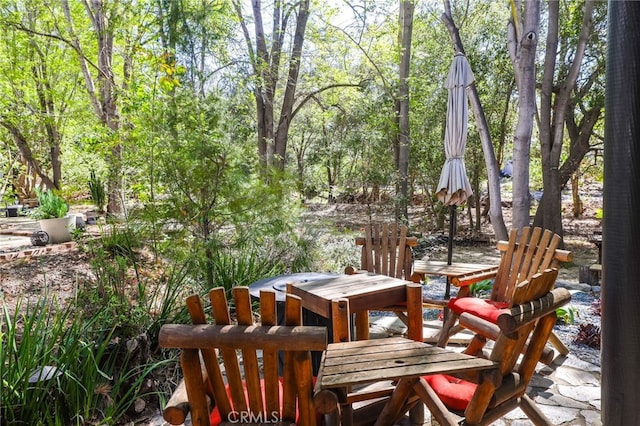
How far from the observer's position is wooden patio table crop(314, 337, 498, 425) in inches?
59.5

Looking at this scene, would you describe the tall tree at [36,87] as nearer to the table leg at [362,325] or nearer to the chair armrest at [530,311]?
the table leg at [362,325]

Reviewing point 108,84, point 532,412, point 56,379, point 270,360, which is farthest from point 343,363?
point 108,84

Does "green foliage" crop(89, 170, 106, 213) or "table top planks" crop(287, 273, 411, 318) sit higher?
"green foliage" crop(89, 170, 106, 213)

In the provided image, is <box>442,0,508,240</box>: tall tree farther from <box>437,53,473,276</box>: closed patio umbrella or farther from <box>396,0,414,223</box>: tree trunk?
<box>396,0,414,223</box>: tree trunk

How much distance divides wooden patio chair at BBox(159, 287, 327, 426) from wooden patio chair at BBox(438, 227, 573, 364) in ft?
6.40

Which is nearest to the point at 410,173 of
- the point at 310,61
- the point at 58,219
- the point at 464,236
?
the point at 464,236

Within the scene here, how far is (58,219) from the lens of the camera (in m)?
7.68

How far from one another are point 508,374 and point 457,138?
11.7ft

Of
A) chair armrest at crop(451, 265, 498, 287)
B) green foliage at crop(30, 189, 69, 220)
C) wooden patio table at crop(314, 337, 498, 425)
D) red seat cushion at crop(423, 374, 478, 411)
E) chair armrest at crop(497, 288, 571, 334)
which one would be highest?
green foliage at crop(30, 189, 69, 220)

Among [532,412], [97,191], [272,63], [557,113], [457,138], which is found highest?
[272,63]

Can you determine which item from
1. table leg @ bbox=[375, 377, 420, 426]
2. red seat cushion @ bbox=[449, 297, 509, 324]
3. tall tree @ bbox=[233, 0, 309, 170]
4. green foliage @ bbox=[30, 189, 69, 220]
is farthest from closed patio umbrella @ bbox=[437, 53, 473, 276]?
green foliage @ bbox=[30, 189, 69, 220]

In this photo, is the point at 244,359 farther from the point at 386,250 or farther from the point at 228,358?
the point at 386,250

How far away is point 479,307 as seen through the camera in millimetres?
3182

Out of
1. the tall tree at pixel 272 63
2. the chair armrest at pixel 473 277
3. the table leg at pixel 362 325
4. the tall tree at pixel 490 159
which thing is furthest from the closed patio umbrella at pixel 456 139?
the tall tree at pixel 272 63
